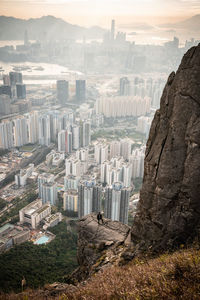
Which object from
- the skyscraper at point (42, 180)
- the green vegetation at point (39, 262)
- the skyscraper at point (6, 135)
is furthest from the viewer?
the skyscraper at point (6, 135)

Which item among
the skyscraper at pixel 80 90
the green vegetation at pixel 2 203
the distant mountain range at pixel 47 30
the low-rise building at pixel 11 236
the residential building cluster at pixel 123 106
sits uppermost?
the distant mountain range at pixel 47 30

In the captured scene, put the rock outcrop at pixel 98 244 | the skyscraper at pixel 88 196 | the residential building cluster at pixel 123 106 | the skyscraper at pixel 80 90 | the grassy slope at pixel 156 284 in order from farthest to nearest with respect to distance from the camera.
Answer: the skyscraper at pixel 80 90 < the residential building cluster at pixel 123 106 < the skyscraper at pixel 88 196 < the rock outcrop at pixel 98 244 < the grassy slope at pixel 156 284

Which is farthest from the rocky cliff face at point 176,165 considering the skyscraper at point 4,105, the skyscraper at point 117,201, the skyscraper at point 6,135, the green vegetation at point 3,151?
the skyscraper at point 4,105

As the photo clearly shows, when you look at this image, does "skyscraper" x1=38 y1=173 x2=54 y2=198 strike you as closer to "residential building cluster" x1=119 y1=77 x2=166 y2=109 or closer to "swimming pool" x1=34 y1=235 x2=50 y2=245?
"swimming pool" x1=34 y1=235 x2=50 y2=245

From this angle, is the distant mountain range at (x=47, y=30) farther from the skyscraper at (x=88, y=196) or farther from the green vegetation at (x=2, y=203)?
the skyscraper at (x=88, y=196)

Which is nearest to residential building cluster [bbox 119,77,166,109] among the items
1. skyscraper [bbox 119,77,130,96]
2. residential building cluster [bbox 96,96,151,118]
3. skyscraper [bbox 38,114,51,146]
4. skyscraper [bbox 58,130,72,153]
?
skyscraper [bbox 119,77,130,96]

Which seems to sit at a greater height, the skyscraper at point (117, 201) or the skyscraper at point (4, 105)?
the skyscraper at point (4, 105)

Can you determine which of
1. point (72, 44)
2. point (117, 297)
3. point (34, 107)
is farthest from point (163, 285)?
point (72, 44)
